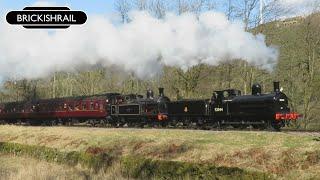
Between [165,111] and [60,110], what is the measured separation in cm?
1401

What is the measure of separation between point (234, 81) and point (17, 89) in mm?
39954

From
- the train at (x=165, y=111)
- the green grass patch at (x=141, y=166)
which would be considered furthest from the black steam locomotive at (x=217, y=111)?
the green grass patch at (x=141, y=166)

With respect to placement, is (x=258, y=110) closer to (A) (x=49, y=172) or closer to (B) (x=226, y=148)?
(B) (x=226, y=148)

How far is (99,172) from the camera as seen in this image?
18.1m

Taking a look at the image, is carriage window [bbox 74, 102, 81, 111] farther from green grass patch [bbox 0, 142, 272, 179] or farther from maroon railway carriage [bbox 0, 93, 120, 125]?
green grass patch [bbox 0, 142, 272, 179]

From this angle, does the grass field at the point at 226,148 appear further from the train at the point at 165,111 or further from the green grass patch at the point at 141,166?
the train at the point at 165,111

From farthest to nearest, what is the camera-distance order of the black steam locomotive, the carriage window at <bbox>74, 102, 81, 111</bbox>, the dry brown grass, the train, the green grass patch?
the carriage window at <bbox>74, 102, 81, 111</bbox> < the train < the black steam locomotive < the dry brown grass < the green grass patch

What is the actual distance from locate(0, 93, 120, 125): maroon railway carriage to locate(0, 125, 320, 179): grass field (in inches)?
449

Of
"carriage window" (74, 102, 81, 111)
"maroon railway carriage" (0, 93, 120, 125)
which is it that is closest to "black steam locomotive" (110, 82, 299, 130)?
"maroon railway carriage" (0, 93, 120, 125)

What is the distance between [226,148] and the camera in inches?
656

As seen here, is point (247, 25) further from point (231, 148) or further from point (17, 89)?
point (17, 89)

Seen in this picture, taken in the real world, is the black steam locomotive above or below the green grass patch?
above

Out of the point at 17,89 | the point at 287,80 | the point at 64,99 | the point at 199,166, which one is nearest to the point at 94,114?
Answer: the point at 64,99

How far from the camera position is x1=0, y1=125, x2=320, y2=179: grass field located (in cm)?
1391
